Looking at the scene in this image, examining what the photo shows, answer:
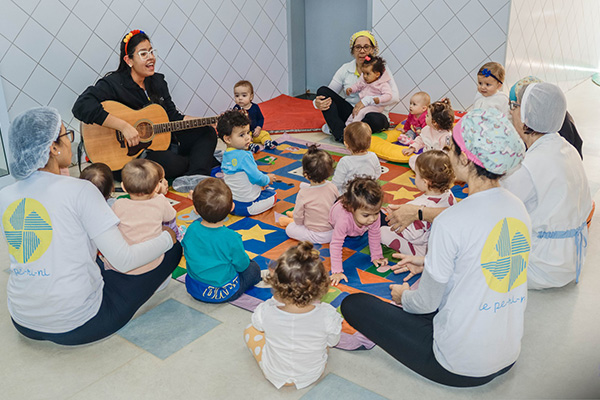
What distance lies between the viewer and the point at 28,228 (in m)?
2.24

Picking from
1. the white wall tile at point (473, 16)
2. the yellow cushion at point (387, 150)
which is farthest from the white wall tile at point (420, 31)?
the yellow cushion at point (387, 150)

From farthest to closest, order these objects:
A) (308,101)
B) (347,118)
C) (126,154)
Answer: (308,101) < (347,118) < (126,154)

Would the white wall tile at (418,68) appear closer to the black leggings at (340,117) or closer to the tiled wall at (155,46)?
the black leggings at (340,117)

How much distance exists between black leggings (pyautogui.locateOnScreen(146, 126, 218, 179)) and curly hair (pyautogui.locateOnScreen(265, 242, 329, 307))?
2.32m

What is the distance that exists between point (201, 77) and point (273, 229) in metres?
2.67

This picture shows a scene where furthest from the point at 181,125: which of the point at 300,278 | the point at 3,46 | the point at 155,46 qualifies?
the point at 300,278

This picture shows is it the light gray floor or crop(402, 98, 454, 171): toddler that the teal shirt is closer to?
the light gray floor

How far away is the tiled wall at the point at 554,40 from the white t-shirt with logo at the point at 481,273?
3.93 m

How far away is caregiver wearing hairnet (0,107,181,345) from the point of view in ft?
7.31

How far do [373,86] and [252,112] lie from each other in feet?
3.84

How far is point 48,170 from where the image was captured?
2.30 metres

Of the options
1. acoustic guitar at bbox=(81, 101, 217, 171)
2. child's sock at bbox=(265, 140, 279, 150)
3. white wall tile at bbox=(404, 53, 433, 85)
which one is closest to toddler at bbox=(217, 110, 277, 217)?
acoustic guitar at bbox=(81, 101, 217, 171)

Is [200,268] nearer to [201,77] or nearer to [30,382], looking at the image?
→ [30,382]

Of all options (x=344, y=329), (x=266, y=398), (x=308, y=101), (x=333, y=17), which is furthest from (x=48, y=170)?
(x=333, y=17)
